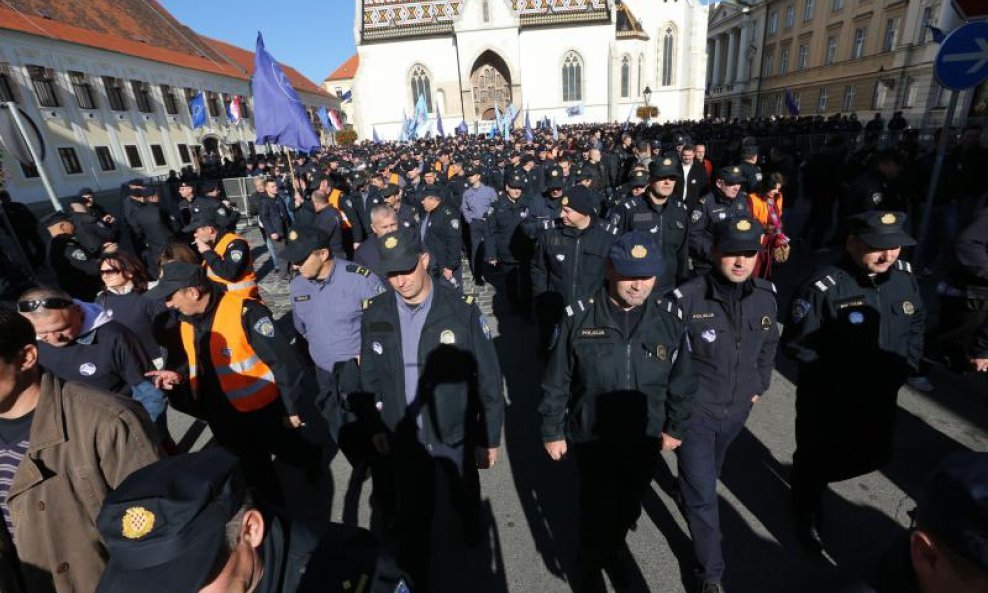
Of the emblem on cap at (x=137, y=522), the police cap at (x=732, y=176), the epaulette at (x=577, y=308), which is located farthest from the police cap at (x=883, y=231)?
the emblem on cap at (x=137, y=522)

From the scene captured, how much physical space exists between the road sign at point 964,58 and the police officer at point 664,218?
2.62 meters

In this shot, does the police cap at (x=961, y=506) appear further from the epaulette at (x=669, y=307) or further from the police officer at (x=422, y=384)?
the police officer at (x=422, y=384)

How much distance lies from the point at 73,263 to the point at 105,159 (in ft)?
87.8

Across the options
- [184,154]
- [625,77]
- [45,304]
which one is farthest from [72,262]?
[625,77]

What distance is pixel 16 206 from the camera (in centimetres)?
961

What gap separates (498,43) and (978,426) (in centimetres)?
4516

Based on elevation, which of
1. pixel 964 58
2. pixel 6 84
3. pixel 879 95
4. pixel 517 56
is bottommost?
pixel 964 58

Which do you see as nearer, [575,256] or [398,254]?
[398,254]

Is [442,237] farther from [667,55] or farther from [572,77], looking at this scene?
[667,55]

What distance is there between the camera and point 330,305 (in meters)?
3.33

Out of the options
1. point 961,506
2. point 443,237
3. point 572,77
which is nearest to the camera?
point 961,506

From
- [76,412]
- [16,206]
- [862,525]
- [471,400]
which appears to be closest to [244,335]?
[76,412]

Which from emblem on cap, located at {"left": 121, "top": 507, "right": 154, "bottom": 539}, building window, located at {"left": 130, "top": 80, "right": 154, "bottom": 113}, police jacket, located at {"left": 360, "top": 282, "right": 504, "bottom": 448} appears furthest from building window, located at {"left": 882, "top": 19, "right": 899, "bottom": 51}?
building window, located at {"left": 130, "top": 80, "right": 154, "bottom": 113}

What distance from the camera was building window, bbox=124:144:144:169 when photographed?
88.4ft
